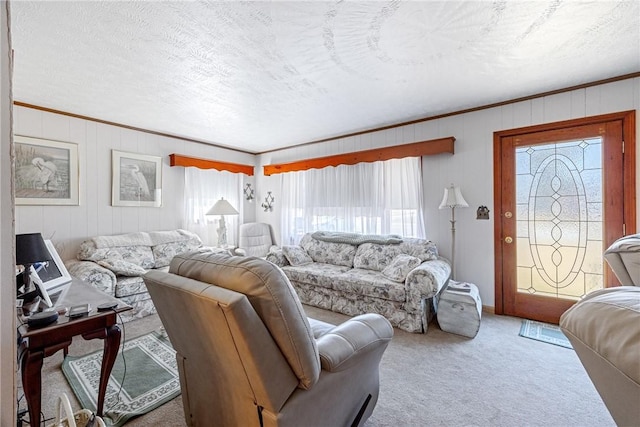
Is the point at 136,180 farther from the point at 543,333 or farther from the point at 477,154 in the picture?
the point at 543,333

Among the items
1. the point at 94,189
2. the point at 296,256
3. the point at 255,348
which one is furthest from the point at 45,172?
the point at 255,348

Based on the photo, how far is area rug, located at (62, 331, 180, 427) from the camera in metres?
1.80

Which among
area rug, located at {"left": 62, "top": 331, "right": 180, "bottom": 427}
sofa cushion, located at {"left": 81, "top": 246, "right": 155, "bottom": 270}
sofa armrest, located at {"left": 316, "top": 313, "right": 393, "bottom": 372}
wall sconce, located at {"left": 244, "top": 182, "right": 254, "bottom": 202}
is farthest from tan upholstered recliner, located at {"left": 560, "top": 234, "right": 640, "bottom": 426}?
wall sconce, located at {"left": 244, "top": 182, "right": 254, "bottom": 202}

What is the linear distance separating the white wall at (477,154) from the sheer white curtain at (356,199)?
0.69ft

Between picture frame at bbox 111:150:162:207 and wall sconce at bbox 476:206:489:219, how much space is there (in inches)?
178

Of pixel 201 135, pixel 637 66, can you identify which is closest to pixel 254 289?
pixel 637 66

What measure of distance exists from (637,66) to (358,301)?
3.40 meters

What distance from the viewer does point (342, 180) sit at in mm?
4609

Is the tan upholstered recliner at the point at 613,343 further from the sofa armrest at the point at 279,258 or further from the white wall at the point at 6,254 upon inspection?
the sofa armrest at the point at 279,258

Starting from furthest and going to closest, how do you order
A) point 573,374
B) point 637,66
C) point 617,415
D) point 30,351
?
point 637,66 < point 573,374 < point 30,351 < point 617,415

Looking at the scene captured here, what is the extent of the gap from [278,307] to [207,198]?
4.40 metres

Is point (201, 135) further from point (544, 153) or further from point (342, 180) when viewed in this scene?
point (544, 153)

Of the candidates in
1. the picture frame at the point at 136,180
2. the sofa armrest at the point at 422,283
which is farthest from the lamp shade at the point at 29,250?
the sofa armrest at the point at 422,283

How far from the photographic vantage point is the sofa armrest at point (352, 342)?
1253mm
